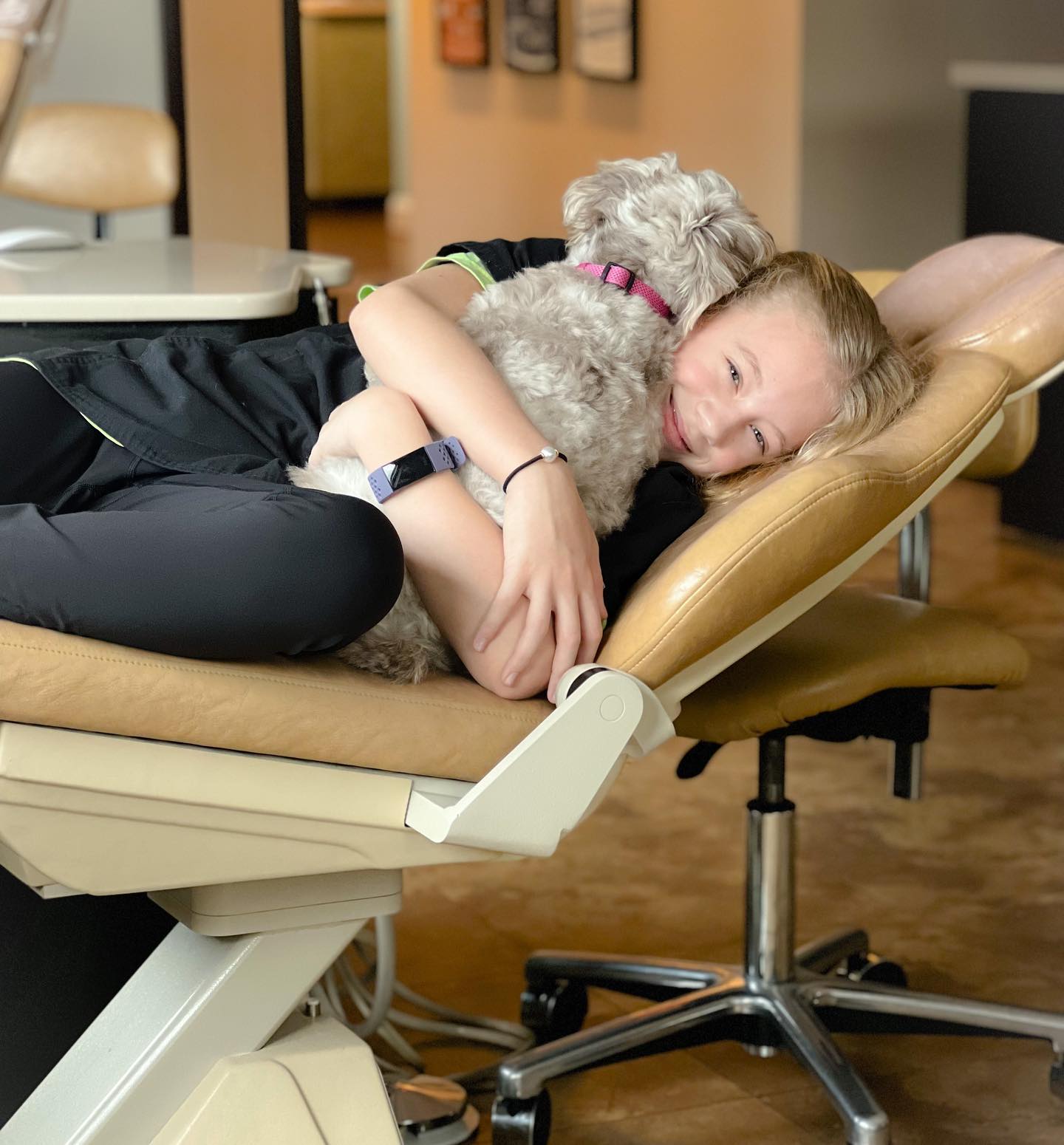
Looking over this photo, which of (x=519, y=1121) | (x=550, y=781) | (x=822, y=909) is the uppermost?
(x=550, y=781)

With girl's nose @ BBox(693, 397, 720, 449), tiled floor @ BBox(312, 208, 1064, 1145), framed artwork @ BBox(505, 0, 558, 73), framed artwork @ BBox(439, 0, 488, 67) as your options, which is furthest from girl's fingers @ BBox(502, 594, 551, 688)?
framed artwork @ BBox(439, 0, 488, 67)

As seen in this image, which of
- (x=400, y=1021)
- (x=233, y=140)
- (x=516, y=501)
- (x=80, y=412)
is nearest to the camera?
(x=516, y=501)

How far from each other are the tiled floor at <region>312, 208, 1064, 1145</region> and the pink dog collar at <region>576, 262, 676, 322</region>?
31.3 inches

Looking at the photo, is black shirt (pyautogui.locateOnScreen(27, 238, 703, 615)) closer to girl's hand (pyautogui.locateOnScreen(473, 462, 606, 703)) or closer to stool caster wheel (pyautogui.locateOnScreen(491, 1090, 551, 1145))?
girl's hand (pyautogui.locateOnScreen(473, 462, 606, 703))

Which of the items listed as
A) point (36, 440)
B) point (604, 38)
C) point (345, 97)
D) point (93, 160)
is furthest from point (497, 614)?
point (345, 97)

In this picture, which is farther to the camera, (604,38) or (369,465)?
(604,38)

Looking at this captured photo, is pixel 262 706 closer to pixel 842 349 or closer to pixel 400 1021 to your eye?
pixel 842 349

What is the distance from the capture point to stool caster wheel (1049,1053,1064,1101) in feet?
5.26

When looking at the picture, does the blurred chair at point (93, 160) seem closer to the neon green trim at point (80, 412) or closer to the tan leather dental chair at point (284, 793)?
the neon green trim at point (80, 412)

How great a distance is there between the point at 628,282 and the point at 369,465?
0.26m

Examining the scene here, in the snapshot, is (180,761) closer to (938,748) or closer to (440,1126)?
(440,1126)

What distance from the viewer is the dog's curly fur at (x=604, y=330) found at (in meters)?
1.23

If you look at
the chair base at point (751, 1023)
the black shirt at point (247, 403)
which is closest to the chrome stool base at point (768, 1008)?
the chair base at point (751, 1023)

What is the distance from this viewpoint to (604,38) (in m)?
5.80
